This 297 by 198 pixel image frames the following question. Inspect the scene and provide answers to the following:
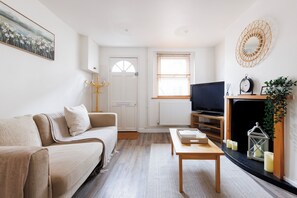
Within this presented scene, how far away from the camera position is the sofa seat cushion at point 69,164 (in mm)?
1209

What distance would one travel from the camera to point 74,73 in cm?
338

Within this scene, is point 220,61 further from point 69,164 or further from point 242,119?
point 69,164

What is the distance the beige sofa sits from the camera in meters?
1.02

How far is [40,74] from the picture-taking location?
7.68 ft

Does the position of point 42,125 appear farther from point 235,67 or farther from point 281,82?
point 235,67

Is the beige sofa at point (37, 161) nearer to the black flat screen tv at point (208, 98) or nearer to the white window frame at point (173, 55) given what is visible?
the black flat screen tv at point (208, 98)

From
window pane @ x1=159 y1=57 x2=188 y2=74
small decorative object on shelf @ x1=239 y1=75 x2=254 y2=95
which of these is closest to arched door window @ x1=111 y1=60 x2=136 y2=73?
window pane @ x1=159 y1=57 x2=188 y2=74

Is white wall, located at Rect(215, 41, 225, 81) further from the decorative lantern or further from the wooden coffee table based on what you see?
the wooden coffee table

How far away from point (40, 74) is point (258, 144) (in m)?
3.28

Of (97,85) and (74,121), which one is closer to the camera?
(74,121)

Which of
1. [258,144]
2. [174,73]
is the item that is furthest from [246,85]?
[174,73]

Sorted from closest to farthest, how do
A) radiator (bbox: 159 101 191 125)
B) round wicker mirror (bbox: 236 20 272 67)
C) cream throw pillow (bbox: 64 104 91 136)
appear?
1. round wicker mirror (bbox: 236 20 272 67)
2. cream throw pillow (bbox: 64 104 91 136)
3. radiator (bbox: 159 101 191 125)

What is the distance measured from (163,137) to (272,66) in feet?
8.85

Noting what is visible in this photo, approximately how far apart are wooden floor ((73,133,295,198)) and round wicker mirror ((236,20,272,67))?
5.45ft
